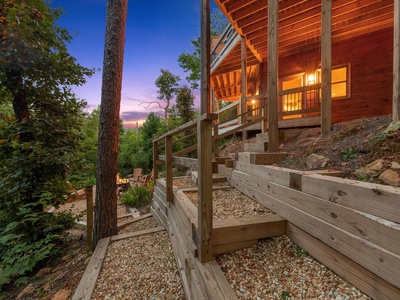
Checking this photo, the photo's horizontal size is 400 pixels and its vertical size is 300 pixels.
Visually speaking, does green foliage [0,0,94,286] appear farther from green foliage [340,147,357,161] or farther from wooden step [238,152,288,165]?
green foliage [340,147,357,161]

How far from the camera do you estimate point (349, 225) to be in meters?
1.21

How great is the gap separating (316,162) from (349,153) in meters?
0.33

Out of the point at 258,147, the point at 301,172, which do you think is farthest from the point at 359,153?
the point at 258,147

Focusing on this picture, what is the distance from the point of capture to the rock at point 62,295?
215cm

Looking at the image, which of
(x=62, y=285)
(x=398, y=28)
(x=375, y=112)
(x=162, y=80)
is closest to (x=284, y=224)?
(x=398, y=28)

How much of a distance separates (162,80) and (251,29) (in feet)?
42.8

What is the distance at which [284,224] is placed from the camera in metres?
1.78

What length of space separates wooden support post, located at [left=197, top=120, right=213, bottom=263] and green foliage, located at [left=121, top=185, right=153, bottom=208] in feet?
16.4

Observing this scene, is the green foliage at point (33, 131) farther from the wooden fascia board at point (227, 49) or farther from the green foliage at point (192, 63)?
the green foliage at point (192, 63)

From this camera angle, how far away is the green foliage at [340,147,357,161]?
200 cm

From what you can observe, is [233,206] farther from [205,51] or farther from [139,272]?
[205,51]

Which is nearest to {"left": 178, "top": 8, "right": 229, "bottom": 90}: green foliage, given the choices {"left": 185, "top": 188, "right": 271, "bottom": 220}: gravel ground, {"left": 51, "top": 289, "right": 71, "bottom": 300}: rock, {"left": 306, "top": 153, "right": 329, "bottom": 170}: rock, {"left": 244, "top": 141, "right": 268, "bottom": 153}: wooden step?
{"left": 244, "top": 141, "right": 268, "bottom": 153}: wooden step

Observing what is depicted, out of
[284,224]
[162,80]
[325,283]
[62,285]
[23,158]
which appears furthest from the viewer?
[162,80]

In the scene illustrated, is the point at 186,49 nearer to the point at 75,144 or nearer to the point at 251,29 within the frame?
the point at 251,29
